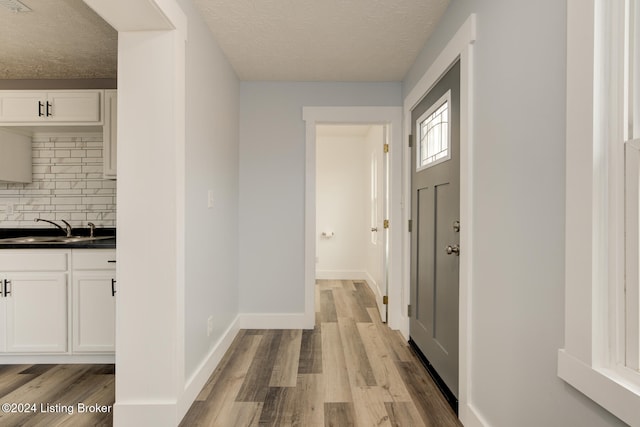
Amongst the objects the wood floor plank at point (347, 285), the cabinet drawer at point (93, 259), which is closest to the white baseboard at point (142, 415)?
the cabinet drawer at point (93, 259)

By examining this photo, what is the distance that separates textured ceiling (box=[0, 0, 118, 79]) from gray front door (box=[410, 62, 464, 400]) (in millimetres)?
2301

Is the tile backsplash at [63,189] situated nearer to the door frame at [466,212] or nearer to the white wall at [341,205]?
the door frame at [466,212]

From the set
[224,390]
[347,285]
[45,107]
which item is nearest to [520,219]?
[224,390]

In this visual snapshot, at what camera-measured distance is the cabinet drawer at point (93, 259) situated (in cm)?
251

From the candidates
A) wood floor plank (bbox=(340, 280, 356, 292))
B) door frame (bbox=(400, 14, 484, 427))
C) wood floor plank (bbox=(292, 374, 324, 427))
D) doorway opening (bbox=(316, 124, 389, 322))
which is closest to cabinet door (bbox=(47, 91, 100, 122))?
wood floor plank (bbox=(292, 374, 324, 427))

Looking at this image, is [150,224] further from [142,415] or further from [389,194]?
[389,194]

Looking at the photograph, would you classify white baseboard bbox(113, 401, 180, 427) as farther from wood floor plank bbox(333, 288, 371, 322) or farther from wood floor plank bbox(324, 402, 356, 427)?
wood floor plank bbox(333, 288, 371, 322)

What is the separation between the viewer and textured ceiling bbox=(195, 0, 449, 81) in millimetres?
2182

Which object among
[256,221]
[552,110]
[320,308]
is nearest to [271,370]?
[256,221]

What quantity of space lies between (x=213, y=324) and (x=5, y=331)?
1.45m

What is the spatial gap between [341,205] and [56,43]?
13.9ft

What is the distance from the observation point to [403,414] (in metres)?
1.95

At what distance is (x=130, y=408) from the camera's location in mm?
1827

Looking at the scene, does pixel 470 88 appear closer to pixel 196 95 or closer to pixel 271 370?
pixel 196 95
